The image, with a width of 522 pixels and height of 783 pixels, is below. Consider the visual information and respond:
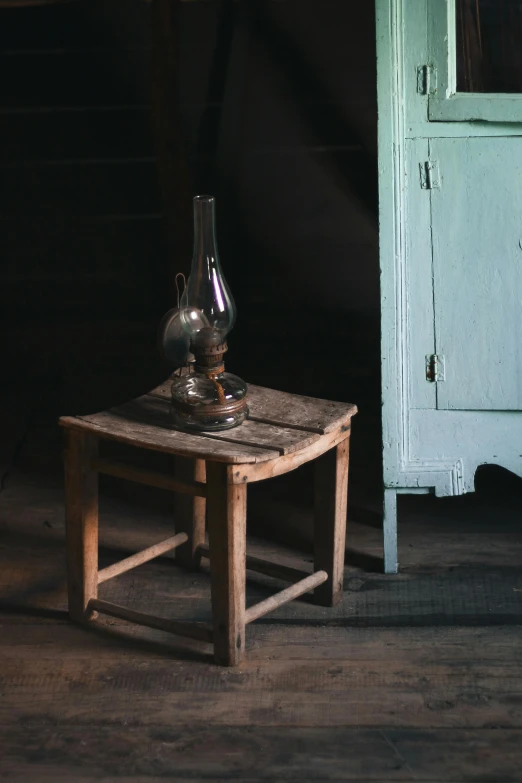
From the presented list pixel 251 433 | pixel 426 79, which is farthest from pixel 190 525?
pixel 426 79

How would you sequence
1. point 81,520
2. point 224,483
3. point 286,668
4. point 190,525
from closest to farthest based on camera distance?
point 224,483, point 286,668, point 81,520, point 190,525

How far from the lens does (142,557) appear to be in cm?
287

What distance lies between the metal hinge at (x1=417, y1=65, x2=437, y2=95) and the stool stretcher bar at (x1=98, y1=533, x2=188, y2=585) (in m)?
1.25

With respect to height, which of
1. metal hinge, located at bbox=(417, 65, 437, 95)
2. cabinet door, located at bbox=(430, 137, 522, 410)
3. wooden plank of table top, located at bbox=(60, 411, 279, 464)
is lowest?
wooden plank of table top, located at bbox=(60, 411, 279, 464)

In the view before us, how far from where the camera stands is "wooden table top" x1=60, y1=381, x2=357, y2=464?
248 centimetres

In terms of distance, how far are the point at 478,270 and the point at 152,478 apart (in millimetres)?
945

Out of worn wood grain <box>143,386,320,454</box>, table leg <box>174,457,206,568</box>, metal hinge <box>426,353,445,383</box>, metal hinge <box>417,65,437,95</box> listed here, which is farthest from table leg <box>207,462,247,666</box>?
metal hinge <box>417,65,437,95</box>

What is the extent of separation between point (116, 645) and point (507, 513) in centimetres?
123

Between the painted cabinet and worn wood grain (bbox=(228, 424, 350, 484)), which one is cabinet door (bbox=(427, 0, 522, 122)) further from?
worn wood grain (bbox=(228, 424, 350, 484))

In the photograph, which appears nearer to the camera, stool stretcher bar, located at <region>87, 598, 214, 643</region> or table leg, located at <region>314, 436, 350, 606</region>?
stool stretcher bar, located at <region>87, 598, 214, 643</region>

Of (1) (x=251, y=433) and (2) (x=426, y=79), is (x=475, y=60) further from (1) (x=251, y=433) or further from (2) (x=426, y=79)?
(1) (x=251, y=433)

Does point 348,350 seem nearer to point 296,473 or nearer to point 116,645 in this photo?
point 296,473

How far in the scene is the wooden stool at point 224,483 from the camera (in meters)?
2.46

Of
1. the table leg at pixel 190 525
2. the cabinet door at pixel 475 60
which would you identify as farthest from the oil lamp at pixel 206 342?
the cabinet door at pixel 475 60
